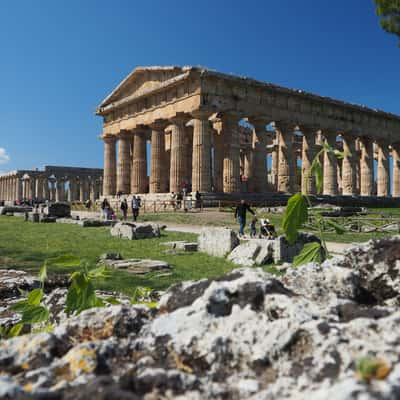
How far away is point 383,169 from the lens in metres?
41.4

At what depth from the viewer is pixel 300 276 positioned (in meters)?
1.95

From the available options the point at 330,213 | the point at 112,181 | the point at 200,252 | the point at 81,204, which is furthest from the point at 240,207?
the point at 81,204

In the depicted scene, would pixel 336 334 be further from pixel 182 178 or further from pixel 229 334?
pixel 182 178

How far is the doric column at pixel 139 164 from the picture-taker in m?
35.4

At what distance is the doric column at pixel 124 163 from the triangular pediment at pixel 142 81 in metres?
3.80

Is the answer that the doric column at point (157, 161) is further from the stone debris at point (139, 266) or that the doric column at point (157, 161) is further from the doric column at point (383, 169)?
the stone debris at point (139, 266)

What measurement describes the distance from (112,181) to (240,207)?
26825mm

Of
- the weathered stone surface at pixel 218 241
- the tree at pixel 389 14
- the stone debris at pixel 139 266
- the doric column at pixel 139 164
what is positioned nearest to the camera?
the stone debris at pixel 139 266

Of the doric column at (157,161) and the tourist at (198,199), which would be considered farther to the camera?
the doric column at (157,161)

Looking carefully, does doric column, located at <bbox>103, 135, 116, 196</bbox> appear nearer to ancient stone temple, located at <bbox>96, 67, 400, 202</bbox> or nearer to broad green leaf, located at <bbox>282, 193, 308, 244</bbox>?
ancient stone temple, located at <bbox>96, 67, 400, 202</bbox>

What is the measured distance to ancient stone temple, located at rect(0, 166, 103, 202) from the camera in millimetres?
68750

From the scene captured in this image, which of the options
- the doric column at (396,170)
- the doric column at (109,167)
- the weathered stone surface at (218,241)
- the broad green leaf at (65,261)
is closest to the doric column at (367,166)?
the doric column at (396,170)

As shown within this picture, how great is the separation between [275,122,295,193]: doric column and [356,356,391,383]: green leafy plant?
3307 centimetres

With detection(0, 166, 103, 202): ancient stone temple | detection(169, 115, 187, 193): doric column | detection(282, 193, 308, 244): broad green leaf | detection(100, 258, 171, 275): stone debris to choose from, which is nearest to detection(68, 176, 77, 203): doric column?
detection(0, 166, 103, 202): ancient stone temple
